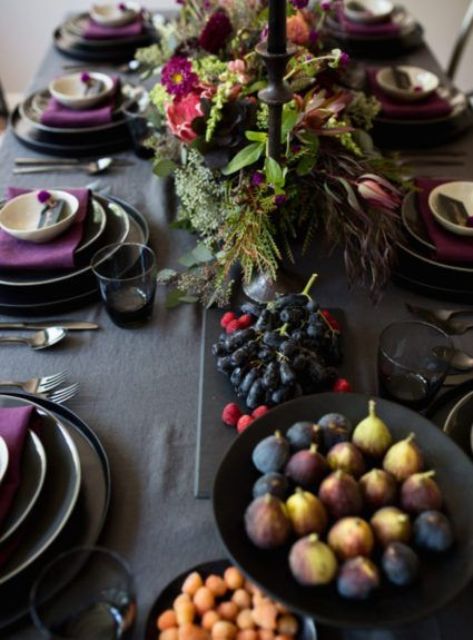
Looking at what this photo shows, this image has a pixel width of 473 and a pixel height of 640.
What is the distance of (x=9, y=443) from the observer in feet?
2.26

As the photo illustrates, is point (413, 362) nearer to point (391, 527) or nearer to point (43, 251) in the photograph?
point (391, 527)

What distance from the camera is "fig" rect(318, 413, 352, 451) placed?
61 centimetres

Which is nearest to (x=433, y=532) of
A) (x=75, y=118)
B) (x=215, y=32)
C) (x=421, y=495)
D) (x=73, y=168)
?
(x=421, y=495)

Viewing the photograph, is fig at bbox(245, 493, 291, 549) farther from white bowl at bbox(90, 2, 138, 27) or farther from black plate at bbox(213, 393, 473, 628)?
white bowl at bbox(90, 2, 138, 27)

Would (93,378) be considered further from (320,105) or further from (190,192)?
(320,105)

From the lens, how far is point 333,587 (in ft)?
1.69

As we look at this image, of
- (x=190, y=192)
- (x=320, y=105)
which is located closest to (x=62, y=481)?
(x=190, y=192)

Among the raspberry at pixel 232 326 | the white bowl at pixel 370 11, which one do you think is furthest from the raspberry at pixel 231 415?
the white bowl at pixel 370 11

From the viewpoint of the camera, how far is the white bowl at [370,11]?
5.91 feet

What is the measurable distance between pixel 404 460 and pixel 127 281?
0.49m

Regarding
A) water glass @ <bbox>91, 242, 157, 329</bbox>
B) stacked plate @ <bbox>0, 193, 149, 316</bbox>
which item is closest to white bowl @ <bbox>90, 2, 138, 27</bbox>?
stacked plate @ <bbox>0, 193, 149, 316</bbox>

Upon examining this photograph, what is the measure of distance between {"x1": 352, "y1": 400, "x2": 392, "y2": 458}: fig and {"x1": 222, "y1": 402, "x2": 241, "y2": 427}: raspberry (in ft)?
0.61

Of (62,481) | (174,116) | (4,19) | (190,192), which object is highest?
(174,116)

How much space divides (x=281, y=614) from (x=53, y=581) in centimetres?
21
